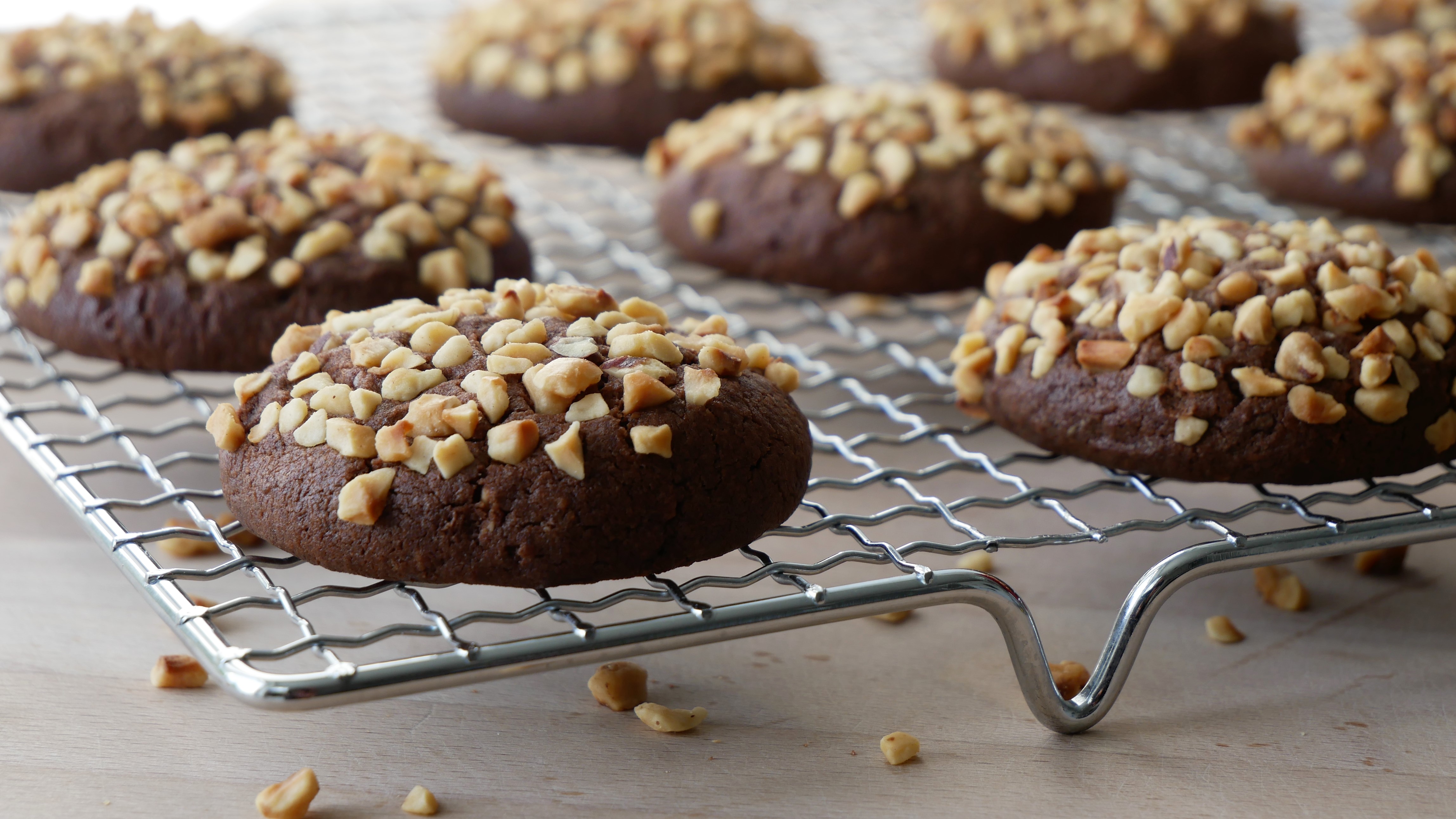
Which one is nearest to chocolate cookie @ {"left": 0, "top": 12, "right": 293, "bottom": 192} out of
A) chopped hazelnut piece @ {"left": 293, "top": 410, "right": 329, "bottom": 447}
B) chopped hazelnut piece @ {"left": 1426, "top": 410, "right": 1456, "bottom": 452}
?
chopped hazelnut piece @ {"left": 293, "top": 410, "right": 329, "bottom": 447}

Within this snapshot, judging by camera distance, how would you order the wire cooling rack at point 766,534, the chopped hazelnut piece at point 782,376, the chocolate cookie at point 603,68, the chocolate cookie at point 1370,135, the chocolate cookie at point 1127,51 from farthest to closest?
the chocolate cookie at point 1127,51, the chocolate cookie at point 603,68, the chocolate cookie at point 1370,135, the chopped hazelnut piece at point 782,376, the wire cooling rack at point 766,534

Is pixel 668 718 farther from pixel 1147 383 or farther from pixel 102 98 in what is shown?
pixel 102 98

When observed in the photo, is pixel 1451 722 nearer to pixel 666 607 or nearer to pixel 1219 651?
pixel 1219 651

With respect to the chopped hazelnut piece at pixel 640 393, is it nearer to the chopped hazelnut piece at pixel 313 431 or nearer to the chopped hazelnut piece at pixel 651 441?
the chopped hazelnut piece at pixel 651 441

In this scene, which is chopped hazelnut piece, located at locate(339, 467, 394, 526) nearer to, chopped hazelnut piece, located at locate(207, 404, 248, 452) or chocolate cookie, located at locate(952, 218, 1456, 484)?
chopped hazelnut piece, located at locate(207, 404, 248, 452)

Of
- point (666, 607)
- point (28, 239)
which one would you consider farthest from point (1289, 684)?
point (28, 239)

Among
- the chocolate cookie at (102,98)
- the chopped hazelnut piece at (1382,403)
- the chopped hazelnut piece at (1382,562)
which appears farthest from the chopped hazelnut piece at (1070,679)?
the chocolate cookie at (102,98)

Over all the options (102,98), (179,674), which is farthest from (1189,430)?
(102,98)
